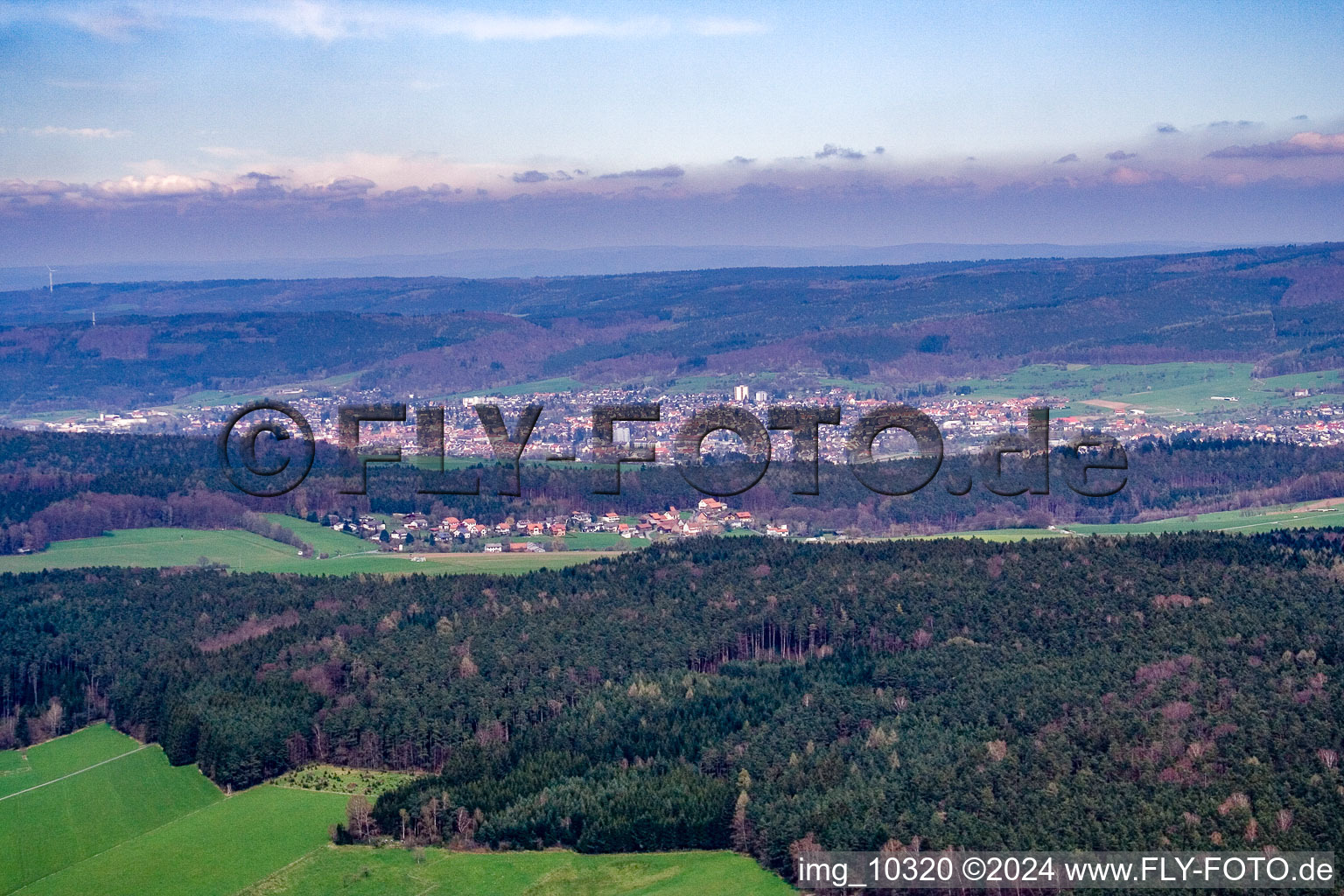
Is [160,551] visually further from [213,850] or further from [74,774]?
[213,850]

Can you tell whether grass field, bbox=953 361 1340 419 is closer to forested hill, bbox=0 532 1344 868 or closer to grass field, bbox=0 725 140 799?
forested hill, bbox=0 532 1344 868

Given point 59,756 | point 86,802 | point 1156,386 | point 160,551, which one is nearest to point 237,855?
point 86,802

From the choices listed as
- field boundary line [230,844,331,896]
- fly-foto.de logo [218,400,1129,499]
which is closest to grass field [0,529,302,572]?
fly-foto.de logo [218,400,1129,499]

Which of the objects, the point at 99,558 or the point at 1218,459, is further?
the point at 1218,459

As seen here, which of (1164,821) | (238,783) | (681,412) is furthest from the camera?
(681,412)

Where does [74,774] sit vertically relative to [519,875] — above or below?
below

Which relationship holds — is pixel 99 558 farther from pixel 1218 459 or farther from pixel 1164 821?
pixel 1218 459

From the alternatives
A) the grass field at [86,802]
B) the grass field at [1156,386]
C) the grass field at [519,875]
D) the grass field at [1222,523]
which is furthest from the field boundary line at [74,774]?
the grass field at [1156,386]

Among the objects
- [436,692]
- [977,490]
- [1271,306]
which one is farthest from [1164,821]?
[1271,306]
